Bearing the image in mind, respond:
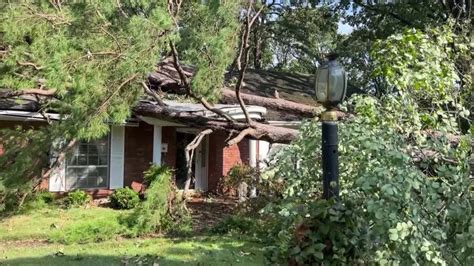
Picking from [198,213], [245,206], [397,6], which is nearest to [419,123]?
[245,206]

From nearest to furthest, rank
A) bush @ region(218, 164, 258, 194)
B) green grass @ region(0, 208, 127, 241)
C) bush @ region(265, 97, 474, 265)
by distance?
bush @ region(265, 97, 474, 265), green grass @ region(0, 208, 127, 241), bush @ region(218, 164, 258, 194)

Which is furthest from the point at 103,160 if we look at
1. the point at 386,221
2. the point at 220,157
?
the point at 386,221

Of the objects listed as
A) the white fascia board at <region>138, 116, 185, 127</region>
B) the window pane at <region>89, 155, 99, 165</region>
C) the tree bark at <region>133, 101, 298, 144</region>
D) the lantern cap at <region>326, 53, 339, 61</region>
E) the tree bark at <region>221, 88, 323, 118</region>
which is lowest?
the window pane at <region>89, 155, 99, 165</region>

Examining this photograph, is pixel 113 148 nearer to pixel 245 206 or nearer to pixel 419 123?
pixel 245 206

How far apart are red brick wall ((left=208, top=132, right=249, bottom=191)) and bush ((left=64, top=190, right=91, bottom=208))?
16.2 feet

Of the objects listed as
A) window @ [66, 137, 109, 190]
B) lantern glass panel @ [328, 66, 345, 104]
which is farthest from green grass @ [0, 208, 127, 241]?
lantern glass panel @ [328, 66, 345, 104]

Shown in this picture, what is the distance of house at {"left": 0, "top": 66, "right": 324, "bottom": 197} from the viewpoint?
13727 mm

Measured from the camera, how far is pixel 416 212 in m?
3.96

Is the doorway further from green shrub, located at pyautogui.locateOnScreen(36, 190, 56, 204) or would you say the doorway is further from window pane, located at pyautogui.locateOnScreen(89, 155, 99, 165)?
green shrub, located at pyautogui.locateOnScreen(36, 190, 56, 204)

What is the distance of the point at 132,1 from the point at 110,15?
0.52m

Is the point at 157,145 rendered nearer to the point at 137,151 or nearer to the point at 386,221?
the point at 137,151

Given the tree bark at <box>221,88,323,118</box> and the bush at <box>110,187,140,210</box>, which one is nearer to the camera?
the tree bark at <box>221,88,323,118</box>

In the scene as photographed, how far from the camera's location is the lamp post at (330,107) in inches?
180

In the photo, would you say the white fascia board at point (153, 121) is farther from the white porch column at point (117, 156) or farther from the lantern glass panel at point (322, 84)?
the lantern glass panel at point (322, 84)
